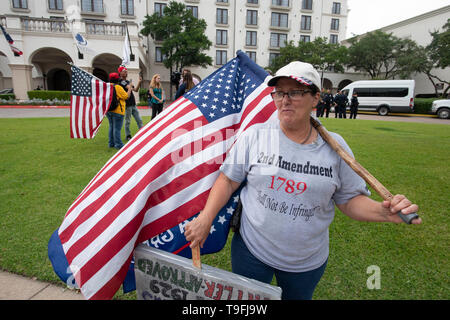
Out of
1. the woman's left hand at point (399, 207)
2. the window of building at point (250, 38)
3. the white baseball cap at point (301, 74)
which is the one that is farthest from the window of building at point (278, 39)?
the woman's left hand at point (399, 207)

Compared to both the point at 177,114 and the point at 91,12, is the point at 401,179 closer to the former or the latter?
the point at 177,114

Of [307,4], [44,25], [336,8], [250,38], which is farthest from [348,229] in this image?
[336,8]

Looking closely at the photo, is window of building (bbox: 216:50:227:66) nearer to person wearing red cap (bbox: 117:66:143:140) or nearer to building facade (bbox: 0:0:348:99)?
building facade (bbox: 0:0:348:99)

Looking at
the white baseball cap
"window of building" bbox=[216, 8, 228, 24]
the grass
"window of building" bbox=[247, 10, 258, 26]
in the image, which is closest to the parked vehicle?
the grass

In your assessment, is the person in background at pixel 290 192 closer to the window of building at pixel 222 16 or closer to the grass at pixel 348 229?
the grass at pixel 348 229

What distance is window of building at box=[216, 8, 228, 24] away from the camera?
41969mm

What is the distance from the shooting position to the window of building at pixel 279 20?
44.0 m

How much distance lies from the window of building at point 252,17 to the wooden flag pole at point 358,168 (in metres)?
47.0

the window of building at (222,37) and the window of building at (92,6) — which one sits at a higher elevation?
the window of building at (92,6)

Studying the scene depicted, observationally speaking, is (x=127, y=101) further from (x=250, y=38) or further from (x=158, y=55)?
(x=250, y=38)

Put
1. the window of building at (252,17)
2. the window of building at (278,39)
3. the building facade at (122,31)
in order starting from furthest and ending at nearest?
the window of building at (278,39) < the window of building at (252,17) < the building facade at (122,31)

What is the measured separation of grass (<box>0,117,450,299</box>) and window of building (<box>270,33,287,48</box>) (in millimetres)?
42589

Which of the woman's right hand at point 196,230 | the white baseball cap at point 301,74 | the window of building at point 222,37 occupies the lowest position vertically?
the woman's right hand at point 196,230

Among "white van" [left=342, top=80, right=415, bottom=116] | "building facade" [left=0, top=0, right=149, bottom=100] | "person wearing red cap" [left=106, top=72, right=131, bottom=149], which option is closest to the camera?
"person wearing red cap" [left=106, top=72, right=131, bottom=149]
